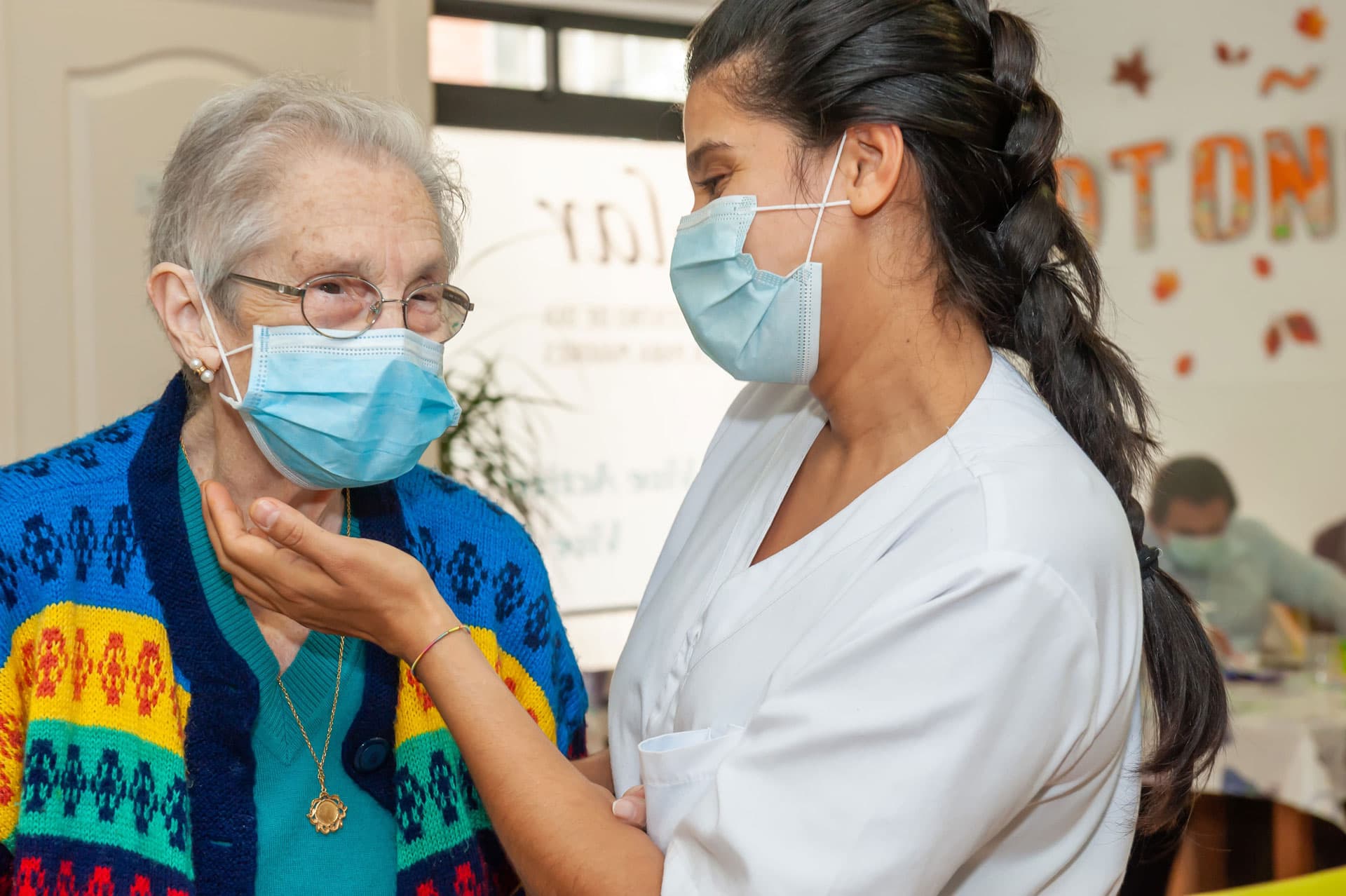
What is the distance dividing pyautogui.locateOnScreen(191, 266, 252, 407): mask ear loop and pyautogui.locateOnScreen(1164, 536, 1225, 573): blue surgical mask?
389 cm

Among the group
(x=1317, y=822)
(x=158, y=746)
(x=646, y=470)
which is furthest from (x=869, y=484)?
(x=646, y=470)

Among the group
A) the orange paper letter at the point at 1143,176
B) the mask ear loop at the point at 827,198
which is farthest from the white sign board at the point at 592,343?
the mask ear loop at the point at 827,198

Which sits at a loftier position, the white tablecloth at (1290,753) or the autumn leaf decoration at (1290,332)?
the autumn leaf decoration at (1290,332)

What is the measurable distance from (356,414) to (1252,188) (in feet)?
14.0

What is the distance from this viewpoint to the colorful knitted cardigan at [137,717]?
1230mm

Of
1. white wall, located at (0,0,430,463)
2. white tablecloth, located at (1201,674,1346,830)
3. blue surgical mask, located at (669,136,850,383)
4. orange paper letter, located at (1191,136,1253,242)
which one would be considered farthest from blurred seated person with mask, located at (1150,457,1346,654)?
blue surgical mask, located at (669,136,850,383)

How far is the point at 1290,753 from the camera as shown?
11.4ft

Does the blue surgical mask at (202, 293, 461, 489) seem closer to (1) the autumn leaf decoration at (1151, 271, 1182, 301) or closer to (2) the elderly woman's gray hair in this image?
(2) the elderly woman's gray hair

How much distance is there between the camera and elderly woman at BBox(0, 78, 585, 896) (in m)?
1.25

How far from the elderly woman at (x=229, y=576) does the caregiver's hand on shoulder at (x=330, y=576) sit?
0.11m

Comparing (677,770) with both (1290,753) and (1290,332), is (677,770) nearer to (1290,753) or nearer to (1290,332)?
(1290,753)

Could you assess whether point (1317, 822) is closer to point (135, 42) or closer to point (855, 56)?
point (855, 56)

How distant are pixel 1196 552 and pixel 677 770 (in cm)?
373

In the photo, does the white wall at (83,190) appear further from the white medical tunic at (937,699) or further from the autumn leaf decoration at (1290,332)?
the autumn leaf decoration at (1290,332)
